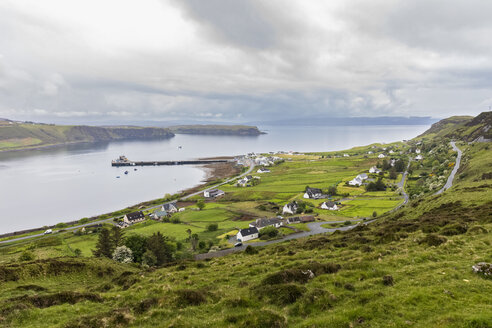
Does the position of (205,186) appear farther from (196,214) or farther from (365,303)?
(365,303)

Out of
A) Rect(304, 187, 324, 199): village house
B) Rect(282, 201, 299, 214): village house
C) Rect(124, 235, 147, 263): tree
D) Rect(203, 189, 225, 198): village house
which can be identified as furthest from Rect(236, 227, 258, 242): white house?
Rect(203, 189, 225, 198): village house

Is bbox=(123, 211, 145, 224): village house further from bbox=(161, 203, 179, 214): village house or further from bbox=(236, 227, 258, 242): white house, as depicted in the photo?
bbox=(236, 227, 258, 242): white house

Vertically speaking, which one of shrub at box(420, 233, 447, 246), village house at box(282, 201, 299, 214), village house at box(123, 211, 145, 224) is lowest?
village house at box(123, 211, 145, 224)

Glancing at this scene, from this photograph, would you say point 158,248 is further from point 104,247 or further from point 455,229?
point 455,229

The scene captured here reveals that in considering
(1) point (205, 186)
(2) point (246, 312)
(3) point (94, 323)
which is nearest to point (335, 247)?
(2) point (246, 312)

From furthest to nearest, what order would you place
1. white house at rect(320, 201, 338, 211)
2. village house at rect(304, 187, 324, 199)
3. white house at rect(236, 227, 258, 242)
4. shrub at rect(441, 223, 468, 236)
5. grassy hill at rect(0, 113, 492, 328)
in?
village house at rect(304, 187, 324, 199) < white house at rect(320, 201, 338, 211) < white house at rect(236, 227, 258, 242) < shrub at rect(441, 223, 468, 236) < grassy hill at rect(0, 113, 492, 328)
